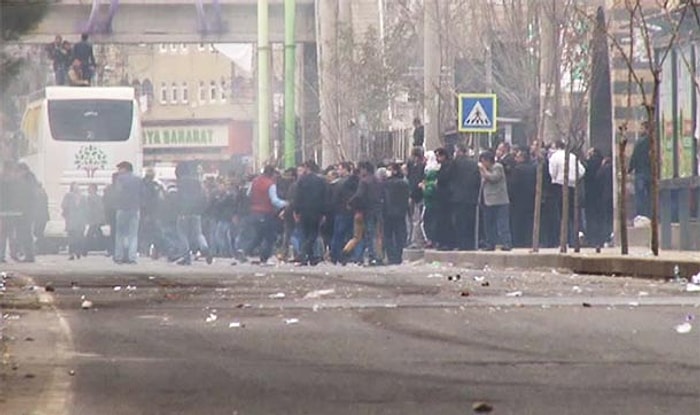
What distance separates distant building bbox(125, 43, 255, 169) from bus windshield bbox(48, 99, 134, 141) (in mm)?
49537

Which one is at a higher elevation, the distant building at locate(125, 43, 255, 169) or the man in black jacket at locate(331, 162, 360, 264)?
the distant building at locate(125, 43, 255, 169)

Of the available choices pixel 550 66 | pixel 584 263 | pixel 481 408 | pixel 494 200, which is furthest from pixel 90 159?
pixel 481 408

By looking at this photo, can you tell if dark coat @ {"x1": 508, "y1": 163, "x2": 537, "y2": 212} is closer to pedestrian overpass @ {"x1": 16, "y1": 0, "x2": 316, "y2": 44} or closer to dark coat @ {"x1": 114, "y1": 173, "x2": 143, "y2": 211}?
dark coat @ {"x1": 114, "y1": 173, "x2": 143, "y2": 211}

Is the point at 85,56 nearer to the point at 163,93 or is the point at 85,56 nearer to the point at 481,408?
the point at 481,408

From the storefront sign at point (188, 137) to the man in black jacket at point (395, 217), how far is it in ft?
243

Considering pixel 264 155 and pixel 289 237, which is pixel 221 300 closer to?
pixel 289 237

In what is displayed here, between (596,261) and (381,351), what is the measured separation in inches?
511

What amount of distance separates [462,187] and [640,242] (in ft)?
9.90

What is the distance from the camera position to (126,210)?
37000 millimetres

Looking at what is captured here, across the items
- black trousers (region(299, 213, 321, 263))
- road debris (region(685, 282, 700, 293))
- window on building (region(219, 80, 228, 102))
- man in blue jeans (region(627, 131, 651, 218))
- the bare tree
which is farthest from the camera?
window on building (region(219, 80, 228, 102))

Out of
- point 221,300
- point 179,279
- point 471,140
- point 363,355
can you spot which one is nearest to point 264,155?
point 471,140

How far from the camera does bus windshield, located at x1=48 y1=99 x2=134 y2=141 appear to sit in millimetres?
50281

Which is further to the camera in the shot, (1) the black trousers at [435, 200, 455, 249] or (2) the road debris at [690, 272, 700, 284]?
(1) the black trousers at [435, 200, 455, 249]

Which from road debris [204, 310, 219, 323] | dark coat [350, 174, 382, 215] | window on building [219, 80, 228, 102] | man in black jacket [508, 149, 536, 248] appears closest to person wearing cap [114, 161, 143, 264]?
dark coat [350, 174, 382, 215]
